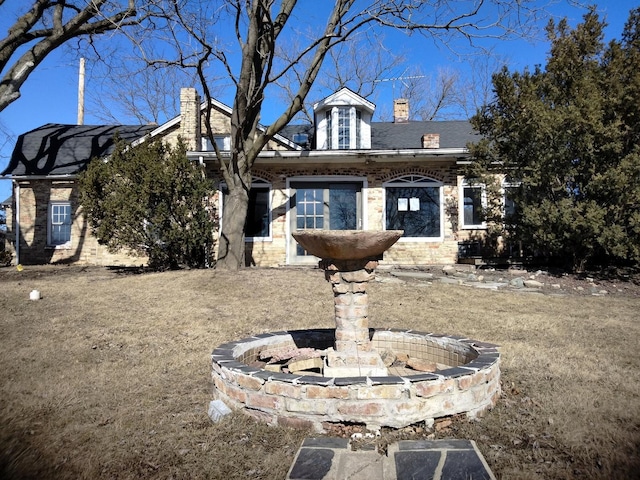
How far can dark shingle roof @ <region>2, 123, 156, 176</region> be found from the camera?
51.2ft

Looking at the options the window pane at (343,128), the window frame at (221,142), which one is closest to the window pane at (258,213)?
the window pane at (343,128)

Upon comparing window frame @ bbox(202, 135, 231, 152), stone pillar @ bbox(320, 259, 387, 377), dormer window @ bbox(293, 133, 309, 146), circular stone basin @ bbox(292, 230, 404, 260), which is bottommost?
stone pillar @ bbox(320, 259, 387, 377)

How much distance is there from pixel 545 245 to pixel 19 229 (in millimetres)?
15597

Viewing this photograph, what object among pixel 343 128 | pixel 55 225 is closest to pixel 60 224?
pixel 55 225

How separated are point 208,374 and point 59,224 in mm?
13409

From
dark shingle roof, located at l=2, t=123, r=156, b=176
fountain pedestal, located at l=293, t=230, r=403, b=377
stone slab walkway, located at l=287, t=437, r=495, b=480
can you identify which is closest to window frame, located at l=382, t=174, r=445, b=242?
dark shingle roof, located at l=2, t=123, r=156, b=176

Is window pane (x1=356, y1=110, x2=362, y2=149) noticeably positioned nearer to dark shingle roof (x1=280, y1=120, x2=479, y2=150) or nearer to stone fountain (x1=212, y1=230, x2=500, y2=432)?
dark shingle roof (x1=280, y1=120, x2=479, y2=150)

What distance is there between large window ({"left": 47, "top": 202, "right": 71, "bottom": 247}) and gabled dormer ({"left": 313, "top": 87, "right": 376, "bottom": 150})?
8581mm

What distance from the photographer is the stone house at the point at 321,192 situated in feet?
44.3

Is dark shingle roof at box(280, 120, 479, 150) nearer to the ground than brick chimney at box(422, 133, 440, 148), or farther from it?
farther from it

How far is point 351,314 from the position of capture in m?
3.81

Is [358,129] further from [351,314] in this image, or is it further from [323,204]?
[351,314]

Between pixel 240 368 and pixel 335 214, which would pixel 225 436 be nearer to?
pixel 240 368

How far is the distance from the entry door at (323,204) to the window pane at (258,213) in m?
0.76
